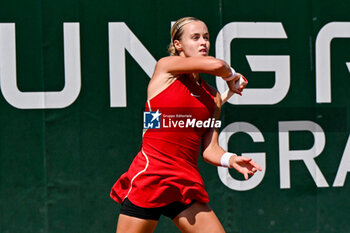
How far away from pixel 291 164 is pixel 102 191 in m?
1.52

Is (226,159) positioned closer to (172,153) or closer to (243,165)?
(243,165)

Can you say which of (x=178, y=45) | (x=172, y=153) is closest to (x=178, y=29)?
(x=178, y=45)

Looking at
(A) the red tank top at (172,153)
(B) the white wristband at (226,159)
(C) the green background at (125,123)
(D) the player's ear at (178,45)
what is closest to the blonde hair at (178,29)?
(D) the player's ear at (178,45)

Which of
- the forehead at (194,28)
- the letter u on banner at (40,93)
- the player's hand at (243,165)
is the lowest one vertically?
the player's hand at (243,165)

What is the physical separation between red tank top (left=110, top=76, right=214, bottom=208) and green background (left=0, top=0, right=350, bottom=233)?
148 cm

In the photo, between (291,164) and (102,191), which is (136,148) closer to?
(102,191)

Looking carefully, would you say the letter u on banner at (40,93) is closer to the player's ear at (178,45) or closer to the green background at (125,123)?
the green background at (125,123)

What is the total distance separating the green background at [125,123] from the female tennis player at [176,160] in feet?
4.80

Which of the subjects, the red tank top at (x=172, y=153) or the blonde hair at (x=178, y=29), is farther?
the blonde hair at (x=178, y=29)

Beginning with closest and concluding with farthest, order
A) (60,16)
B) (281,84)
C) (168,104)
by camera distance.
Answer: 1. (168,104)
2. (60,16)
3. (281,84)

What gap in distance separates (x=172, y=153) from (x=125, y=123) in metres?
1.57

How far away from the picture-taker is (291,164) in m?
4.95

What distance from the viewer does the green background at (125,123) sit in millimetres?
4566

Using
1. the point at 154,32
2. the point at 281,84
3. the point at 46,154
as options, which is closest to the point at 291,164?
the point at 281,84
